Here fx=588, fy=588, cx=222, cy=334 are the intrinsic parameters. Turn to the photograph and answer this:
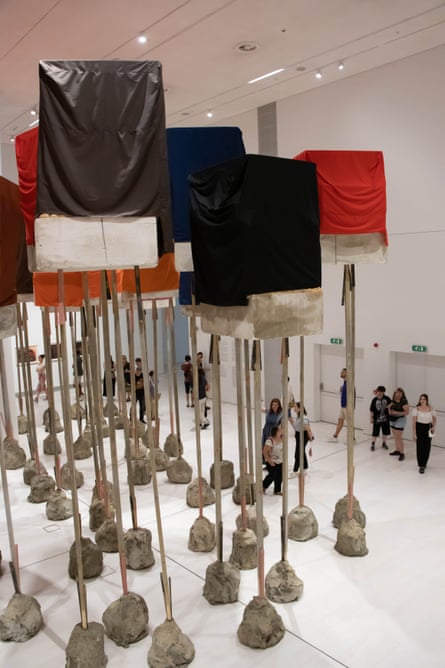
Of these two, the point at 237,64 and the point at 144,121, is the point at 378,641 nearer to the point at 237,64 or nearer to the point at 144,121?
the point at 144,121

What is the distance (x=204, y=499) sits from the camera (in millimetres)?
8836

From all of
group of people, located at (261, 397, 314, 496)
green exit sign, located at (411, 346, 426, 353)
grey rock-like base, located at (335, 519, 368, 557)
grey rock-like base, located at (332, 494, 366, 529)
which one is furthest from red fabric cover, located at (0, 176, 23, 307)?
green exit sign, located at (411, 346, 426, 353)

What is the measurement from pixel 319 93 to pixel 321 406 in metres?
6.78

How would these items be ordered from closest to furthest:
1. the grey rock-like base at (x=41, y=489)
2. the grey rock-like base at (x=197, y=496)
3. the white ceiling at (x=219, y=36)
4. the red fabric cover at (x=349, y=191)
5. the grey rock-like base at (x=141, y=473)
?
the red fabric cover at (x=349, y=191) < the white ceiling at (x=219, y=36) < the grey rock-like base at (x=197, y=496) < the grey rock-like base at (x=41, y=489) < the grey rock-like base at (x=141, y=473)

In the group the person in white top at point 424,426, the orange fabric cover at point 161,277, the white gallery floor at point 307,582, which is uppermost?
the orange fabric cover at point 161,277

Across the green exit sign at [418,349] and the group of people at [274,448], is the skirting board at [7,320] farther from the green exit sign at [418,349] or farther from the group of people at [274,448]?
the green exit sign at [418,349]

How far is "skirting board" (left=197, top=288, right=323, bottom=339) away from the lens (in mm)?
4914

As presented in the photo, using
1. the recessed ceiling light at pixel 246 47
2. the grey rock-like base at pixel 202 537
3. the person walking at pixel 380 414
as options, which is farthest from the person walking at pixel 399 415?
the recessed ceiling light at pixel 246 47

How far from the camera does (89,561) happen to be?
6871 mm

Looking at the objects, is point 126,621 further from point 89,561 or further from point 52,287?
point 52,287

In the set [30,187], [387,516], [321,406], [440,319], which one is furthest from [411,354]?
[30,187]

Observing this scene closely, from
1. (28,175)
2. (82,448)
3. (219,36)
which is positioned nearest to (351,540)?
(28,175)

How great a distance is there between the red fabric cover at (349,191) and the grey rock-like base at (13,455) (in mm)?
7415

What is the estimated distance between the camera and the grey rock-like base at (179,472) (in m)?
9.98
